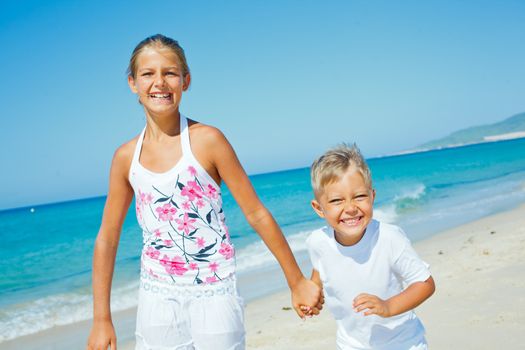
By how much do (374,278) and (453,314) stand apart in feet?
10.5

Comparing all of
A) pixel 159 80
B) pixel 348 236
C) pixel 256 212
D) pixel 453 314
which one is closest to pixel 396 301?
pixel 348 236

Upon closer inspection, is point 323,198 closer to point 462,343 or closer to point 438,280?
point 462,343

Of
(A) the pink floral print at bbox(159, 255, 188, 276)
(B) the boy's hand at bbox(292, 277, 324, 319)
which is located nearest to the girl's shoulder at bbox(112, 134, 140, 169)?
(A) the pink floral print at bbox(159, 255, 188, 276)

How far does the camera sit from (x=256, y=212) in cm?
245

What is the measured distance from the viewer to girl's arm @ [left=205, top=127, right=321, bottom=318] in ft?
7.72

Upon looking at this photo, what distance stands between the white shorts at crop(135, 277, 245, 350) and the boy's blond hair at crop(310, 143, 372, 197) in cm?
65

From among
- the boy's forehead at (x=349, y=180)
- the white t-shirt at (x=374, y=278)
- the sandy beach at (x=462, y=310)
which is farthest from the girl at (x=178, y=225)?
the sandy beach at (x=462, y=310)

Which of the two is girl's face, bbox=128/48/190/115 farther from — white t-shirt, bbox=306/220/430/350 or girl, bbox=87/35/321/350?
white t-shirt, bbox=306/220/430/350

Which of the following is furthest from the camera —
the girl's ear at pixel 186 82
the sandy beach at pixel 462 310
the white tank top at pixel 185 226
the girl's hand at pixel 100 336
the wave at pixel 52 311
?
the wave at pixel 52 311

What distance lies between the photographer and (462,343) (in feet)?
14.7

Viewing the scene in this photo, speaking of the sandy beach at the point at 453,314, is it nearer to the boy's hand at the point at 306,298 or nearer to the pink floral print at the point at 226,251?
the boy's hand at the point at 306,298

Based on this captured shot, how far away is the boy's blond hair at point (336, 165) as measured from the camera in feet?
8.21

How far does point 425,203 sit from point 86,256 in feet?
43.9

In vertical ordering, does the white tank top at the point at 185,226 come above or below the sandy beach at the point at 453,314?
above
